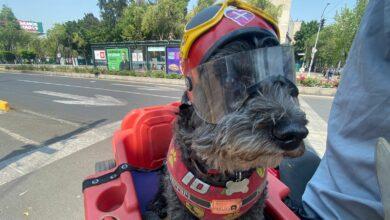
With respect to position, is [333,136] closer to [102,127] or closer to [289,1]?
[102,127]

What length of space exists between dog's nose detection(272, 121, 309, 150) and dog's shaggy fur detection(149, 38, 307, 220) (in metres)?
0.02

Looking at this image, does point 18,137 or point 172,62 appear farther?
point 172,62

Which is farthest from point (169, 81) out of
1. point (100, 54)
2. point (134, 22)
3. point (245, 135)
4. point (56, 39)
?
point (56, 39)

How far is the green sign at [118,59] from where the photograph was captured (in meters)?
21.8

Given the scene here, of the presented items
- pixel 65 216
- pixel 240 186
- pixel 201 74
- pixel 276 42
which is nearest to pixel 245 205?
pixel 240 186

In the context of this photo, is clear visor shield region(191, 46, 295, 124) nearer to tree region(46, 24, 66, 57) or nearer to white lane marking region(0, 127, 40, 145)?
white lane marking region(0, 127, 40, 145)

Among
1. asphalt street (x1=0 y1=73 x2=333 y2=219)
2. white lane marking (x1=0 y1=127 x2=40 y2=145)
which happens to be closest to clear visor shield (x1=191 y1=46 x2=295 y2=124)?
asphalt street (x1=0 y1=73 x2=333 y2=219)

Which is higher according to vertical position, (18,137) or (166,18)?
(166,18)

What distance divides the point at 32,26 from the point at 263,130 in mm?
77182

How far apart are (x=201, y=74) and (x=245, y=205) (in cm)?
92

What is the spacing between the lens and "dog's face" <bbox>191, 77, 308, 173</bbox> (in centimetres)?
117

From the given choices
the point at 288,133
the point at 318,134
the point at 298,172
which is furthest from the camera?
the point at 318,134

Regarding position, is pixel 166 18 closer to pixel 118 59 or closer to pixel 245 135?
pixel 118 59

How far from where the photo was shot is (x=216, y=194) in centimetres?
159
